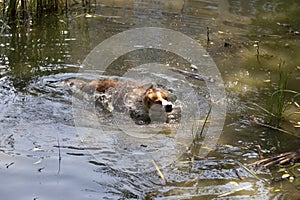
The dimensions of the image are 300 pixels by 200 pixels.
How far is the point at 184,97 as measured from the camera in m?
5.93

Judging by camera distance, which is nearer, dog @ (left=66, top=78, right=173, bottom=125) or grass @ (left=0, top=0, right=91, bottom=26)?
dog @ (left=66, top=78, right=173, bottom=125)

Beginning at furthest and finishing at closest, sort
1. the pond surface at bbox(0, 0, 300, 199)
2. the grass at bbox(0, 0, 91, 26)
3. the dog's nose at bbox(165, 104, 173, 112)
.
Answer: the grass at bbox(0, 0, 91, 26) < the dog's nose at bbox(165, 104, 173, 112) < the pond surface at bbox(0, 0, 300, 199)

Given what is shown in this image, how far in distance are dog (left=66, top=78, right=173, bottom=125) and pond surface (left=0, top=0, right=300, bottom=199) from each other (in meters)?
0.22

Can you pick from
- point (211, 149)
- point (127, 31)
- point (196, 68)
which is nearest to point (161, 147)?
point (211, 149)

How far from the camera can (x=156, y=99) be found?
17.9 feet

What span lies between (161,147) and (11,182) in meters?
1.55

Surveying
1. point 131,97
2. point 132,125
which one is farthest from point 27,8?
point 132,125

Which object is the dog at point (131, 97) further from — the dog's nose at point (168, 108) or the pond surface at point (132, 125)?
the pond surface at point (132, 125)

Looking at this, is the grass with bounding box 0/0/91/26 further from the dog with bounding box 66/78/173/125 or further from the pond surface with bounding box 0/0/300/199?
the dog with bounding box 66/78/173/125

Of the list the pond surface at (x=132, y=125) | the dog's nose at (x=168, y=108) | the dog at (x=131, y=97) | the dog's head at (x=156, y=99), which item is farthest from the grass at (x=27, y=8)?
the dog's nose at (x=168, y=108)

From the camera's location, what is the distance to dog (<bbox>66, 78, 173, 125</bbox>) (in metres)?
5.48

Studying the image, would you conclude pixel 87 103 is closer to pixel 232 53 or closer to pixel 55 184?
pixel 55 184

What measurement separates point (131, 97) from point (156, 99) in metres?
0.42

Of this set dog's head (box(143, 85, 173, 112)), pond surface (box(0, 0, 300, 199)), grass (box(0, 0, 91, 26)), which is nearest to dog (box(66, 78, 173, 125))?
dog's head (box(143, 85, 173, 112))
